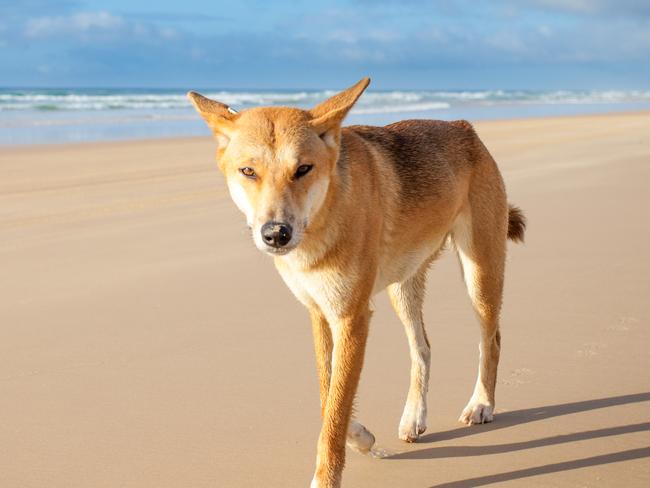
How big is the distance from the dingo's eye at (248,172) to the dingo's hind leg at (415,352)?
1482mm

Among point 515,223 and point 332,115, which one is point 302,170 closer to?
point 332,115

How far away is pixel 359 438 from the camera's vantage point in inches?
150

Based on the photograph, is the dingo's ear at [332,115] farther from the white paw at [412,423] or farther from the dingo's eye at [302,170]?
the white paw at [412,423]

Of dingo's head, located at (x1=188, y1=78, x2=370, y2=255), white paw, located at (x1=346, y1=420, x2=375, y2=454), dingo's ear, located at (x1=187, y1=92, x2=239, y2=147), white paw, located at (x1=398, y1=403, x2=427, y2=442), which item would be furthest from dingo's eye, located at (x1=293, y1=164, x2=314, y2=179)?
white paw, located at (x1=398, y1=403, x2=427, y2=442)

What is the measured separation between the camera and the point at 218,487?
3.58 metres

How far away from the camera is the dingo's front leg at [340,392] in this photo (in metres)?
3.48

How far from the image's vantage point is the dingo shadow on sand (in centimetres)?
368

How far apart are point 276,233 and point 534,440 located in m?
1.75

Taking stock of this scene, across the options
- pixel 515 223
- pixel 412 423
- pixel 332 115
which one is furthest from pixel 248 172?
pixel 515 223

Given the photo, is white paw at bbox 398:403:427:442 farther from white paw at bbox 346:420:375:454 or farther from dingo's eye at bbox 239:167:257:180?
dingo's eye at bbox 239:167:257:180

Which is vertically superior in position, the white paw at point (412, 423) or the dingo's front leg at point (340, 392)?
the dingo's front leg at point (340, 392)

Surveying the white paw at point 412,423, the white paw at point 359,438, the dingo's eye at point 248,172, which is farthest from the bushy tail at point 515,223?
the dingo's eye at point 248,172

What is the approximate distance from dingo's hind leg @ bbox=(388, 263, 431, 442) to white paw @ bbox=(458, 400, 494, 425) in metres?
0.22

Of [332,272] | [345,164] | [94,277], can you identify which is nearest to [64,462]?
[332,272]
